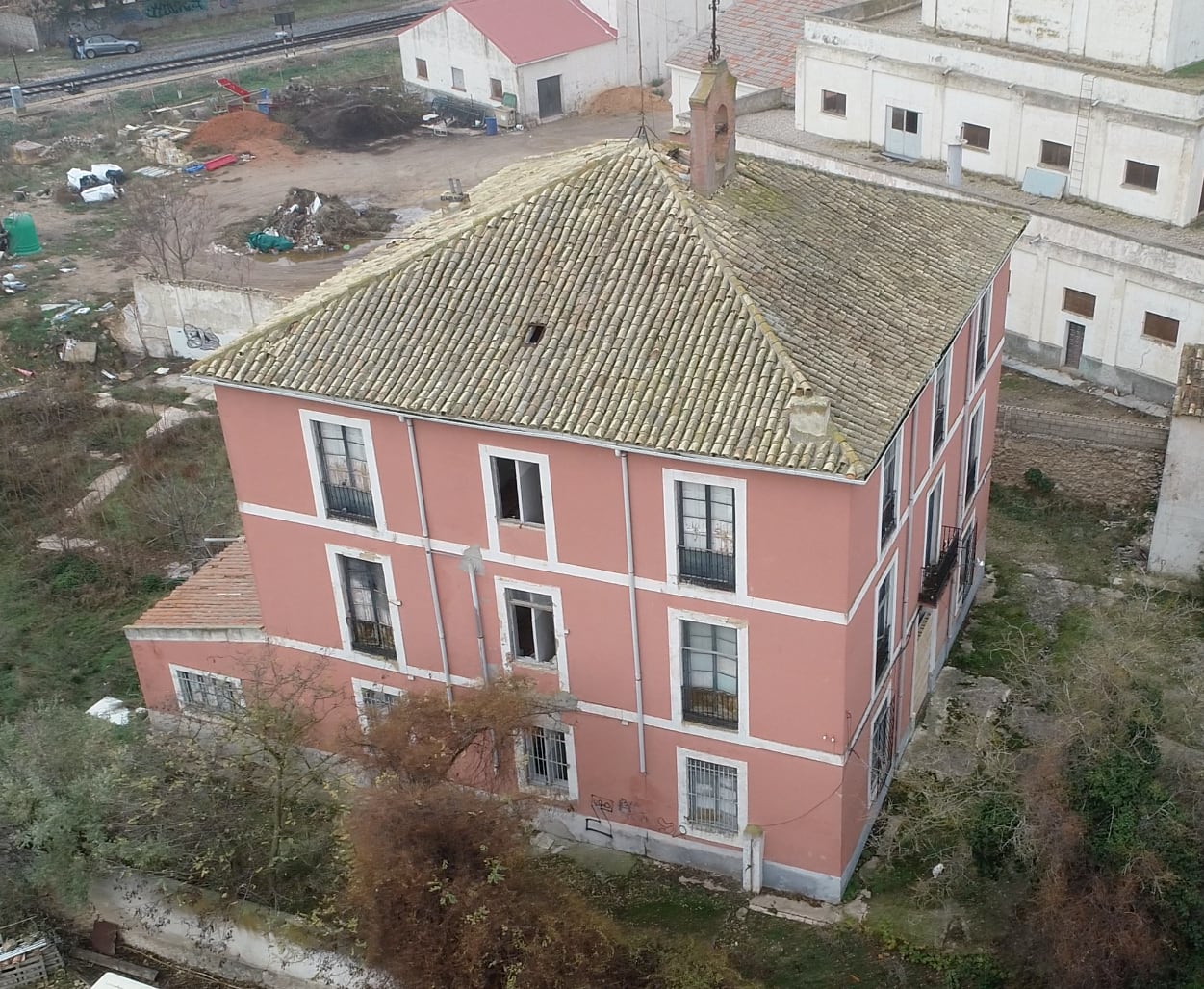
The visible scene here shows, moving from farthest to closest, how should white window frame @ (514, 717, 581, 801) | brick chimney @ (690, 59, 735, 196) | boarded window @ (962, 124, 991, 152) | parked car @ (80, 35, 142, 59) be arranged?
1. parked car @ (80, 35, 142, 59)
2. boarded window @ (962, 124, 991, 152)
3. white window frame @ (514, 717, 581, 801)
4. brick chimney @ (690, 59, 735, 196)

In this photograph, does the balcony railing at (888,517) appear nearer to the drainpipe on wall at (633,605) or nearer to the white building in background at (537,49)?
the drainpipe on wall at (633,605)

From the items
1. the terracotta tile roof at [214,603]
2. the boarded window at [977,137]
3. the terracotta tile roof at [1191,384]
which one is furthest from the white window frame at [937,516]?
the boarded window at [977,137]

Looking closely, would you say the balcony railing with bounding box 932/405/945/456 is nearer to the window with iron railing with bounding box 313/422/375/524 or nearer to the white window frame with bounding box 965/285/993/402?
the white window frame with bounding box 965/285/993/402

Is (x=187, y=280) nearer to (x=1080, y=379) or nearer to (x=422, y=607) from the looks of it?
(x=422, y=607)

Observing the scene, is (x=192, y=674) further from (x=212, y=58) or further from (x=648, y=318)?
(x=212, y=58)

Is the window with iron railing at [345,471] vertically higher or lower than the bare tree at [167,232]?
higher

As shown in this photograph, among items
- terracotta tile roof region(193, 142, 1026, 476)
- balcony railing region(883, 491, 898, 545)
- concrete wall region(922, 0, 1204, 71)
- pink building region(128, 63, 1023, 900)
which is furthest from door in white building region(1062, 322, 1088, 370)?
balcony railing region(883, 491, 898, 545)
